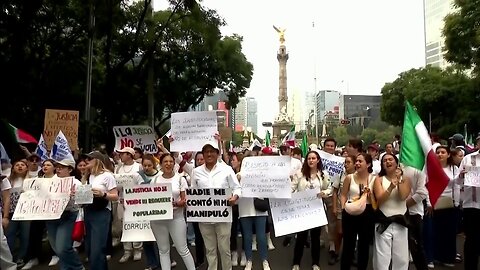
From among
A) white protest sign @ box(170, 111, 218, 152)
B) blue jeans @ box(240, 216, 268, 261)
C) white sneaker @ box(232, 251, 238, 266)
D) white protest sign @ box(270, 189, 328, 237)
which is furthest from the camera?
white sneaker @ box(232, 251, 238, 266)

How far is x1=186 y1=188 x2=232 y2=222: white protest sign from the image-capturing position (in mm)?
6301

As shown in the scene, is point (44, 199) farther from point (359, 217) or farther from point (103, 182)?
point (359, 217)

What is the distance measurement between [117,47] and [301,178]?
45.8 ft

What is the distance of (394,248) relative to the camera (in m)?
5.71

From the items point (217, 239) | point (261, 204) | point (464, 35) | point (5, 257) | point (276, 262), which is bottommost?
point (276, 262)

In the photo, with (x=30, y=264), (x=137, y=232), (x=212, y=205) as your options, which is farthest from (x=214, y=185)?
(x=30, y=264)

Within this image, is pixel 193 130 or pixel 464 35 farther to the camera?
pixel 464 35

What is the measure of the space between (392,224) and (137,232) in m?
3.23

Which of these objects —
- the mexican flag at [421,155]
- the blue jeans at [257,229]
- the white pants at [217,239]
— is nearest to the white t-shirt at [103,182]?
the white pants at [217,239]

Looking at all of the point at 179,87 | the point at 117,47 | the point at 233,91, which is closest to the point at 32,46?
the point at 117,47

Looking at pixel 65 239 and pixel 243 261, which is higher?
pixel 65 239

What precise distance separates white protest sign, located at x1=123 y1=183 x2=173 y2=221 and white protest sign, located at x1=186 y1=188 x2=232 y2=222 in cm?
34

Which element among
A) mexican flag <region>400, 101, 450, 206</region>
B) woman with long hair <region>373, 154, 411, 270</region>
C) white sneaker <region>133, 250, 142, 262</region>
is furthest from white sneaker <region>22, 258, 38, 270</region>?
mexican flag <region>400, 101, 450, 206</region>

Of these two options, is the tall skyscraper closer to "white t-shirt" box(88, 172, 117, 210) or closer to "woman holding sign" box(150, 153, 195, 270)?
"woman holding sign" box(150, 153, 195, 270)
